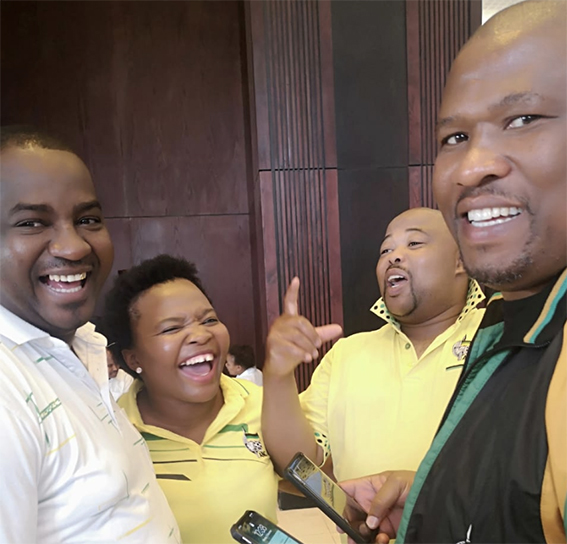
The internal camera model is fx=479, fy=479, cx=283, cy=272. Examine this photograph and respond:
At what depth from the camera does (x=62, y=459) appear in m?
0.87

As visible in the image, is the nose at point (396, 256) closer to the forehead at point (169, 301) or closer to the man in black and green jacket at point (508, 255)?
the forehead at point (169, 301)

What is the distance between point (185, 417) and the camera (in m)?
1.54

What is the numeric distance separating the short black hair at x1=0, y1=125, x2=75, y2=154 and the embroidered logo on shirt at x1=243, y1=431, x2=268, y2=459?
3.20ft

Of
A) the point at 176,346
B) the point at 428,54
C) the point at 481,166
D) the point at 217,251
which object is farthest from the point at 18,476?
the point at 217,251

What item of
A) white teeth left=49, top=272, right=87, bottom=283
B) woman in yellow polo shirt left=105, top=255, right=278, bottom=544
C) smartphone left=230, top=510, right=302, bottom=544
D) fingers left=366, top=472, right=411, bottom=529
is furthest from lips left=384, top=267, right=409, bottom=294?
white teeth left=49, top=272, right=87, bottom=283

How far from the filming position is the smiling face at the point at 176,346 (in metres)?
1.52

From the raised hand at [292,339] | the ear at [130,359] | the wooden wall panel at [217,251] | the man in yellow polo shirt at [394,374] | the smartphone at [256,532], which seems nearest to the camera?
the smartphone at [256,532]

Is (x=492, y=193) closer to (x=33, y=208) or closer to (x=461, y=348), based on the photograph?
(x=33, y=208)

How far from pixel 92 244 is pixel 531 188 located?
2.95 feet

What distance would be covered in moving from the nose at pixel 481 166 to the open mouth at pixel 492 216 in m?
0.04

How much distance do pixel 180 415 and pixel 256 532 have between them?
63 cm

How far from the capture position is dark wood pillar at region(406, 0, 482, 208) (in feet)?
11.5

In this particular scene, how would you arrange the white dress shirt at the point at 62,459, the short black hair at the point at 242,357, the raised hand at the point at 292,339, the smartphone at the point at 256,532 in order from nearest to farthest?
the white dress shirt at the point at 62,459 → the smartphone at the point at 256,532 → the raised hand at the point at 292,339 → the short black hair at the point at 242,357

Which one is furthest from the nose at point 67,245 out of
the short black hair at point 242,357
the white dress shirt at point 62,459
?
the short black hair at point 242,357
